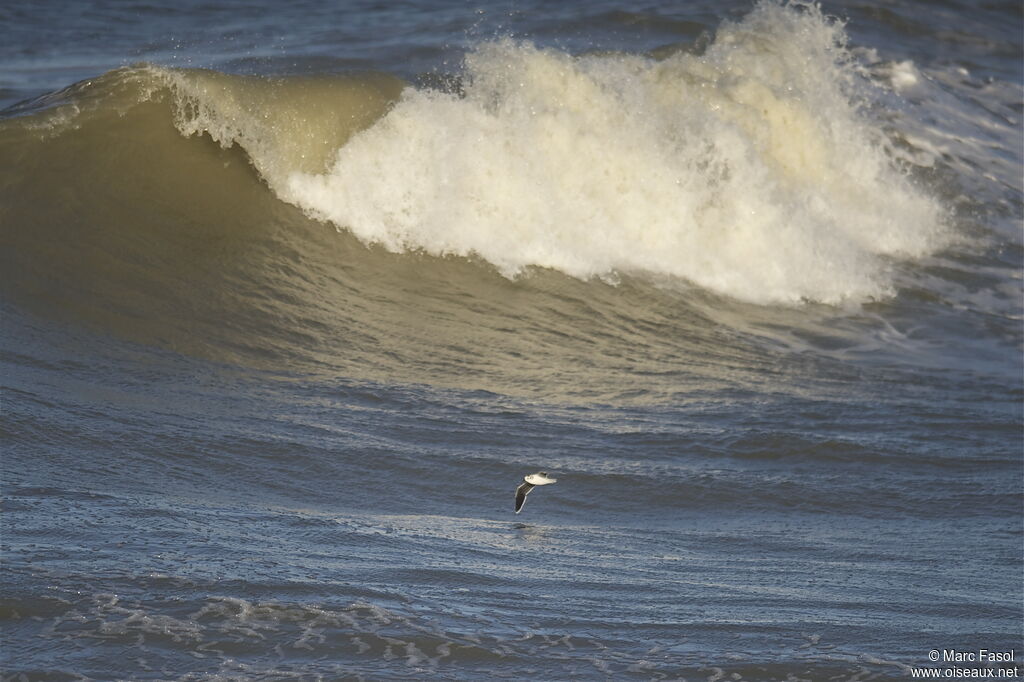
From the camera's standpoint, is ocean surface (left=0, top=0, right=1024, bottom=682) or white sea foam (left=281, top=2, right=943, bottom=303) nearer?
ocean surface (left=0, top=0, right=1024, bottom=682)

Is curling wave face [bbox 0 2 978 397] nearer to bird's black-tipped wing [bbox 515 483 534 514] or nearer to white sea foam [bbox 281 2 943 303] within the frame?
white sea foam [bbox 281 2 943 303]

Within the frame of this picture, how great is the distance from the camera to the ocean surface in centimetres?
405

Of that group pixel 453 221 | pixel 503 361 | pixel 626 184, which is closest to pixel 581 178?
pixel 626 184

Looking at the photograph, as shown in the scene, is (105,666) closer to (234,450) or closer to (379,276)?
(234,450)

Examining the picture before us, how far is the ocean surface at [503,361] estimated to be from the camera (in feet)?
13.3

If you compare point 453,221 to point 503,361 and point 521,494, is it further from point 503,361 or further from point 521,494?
point 521,494

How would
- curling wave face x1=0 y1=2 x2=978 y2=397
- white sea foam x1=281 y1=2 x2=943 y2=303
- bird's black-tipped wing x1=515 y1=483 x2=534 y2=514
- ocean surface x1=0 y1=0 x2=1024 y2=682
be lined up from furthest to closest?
1. white sea foam x1=281 y1=2 x2=943 y2=303
2. curling wave face x1=0 y1=2 x2=978 y2=397
3. bird's black-tipped wing x1=515 y1=483 x2=534 y2=514
4. ocean surface x1=0 y1=0 x2=1024 y2=682

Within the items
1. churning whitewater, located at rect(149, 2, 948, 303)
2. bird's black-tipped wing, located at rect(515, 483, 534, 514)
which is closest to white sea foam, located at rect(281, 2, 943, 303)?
churning whitewater, located at rect(149, 2, 948, 303)

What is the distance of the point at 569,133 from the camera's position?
10672 mm

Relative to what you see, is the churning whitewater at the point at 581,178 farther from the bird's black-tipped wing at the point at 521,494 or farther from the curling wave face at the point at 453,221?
the bird's black-tipped wing at the point at 521,494

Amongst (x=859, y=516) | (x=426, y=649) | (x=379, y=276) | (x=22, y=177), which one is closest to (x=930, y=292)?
(x=379, y=276)

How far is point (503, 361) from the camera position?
788 centimetres

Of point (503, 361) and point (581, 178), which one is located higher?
point (581, 178)

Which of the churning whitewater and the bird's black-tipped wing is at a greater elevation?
the churning whitewater
